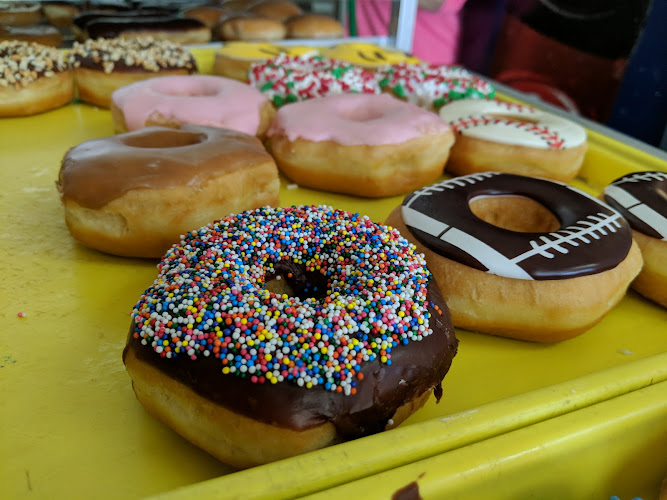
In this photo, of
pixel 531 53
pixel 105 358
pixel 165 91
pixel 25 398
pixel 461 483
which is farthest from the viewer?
pixel 531 53

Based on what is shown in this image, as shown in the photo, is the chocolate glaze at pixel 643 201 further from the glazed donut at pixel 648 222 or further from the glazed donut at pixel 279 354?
the glazed donut at pixel 279 354

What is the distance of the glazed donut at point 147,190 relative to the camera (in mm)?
1312

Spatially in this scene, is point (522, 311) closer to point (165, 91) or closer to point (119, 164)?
point (119, 164)

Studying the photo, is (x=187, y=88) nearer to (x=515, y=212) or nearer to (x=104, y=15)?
(x=104, y=15)

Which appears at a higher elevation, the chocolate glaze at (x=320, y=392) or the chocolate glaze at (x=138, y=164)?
the chocolate glaze at (x=138, y=164)

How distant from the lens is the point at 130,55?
92.5 inches

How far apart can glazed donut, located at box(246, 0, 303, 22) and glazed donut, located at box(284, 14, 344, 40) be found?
6 centimetres

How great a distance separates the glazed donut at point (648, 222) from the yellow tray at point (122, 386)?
0.06 meters

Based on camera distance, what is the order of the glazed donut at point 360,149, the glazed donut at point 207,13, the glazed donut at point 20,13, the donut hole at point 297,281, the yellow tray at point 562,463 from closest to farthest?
the yellow tray at point 562,463
the donut hole at point 297,281
the glazed donut at point 360,149
the glazed donut at point 20,13
the glazed donut at point 207,13

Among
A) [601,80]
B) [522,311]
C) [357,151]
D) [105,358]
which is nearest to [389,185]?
[357,151]

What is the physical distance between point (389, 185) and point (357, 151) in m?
0.16

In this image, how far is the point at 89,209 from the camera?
4.34 ft

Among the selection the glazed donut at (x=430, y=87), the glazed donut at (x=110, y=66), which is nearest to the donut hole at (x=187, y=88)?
the glazed donut at (x=110, y=66)

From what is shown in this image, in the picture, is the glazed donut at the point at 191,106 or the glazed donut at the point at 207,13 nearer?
the glazed donut at the point at 191,106
